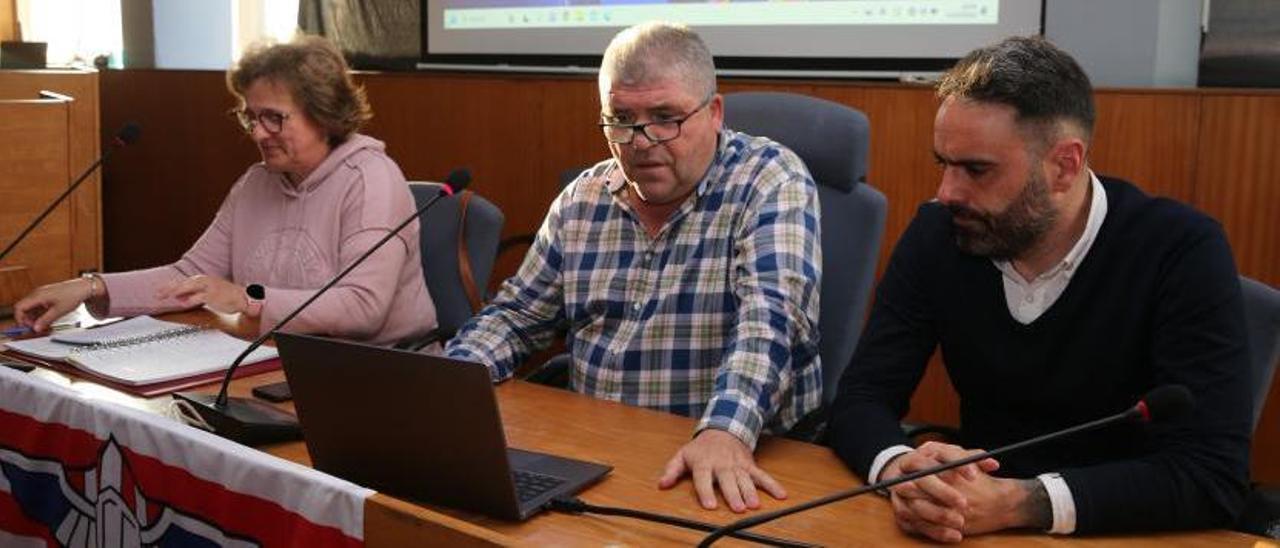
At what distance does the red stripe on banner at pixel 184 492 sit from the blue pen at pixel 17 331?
0.51 m

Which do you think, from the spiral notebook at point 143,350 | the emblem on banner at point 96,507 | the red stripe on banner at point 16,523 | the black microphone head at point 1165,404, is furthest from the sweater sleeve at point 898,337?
the red stripe on banner at point 16,523

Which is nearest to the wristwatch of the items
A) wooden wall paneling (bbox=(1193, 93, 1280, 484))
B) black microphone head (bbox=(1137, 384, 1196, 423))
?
black microphone head (bbox=(1137, 384, 1196, 423))

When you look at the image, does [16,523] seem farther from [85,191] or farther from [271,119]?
[85,191]

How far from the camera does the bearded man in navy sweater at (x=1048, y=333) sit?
1.35 metres

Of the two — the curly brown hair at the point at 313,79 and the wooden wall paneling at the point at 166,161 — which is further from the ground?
A: the curly brown hair at the point at 313,79

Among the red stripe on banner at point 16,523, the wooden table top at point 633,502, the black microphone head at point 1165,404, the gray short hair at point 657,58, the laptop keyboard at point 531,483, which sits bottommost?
the red stripe on banner at point 16,523

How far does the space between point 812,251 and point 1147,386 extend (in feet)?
1.78

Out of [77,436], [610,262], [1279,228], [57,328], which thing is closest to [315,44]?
[57,328]

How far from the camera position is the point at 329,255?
2434mm

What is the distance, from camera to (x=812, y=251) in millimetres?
1906

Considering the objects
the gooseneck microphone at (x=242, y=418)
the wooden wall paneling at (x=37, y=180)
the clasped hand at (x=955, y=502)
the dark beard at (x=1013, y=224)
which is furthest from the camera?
the wooden wall paneling at (x=37, y=180)

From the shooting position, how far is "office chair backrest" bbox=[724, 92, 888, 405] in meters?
2.11

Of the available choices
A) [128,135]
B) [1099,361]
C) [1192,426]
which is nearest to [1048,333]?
[1099,361]

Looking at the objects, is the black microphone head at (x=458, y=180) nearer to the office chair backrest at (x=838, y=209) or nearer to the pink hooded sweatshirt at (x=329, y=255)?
the pink hooded sweatshirt at (x=329, y=255)
